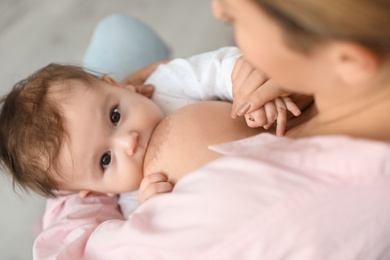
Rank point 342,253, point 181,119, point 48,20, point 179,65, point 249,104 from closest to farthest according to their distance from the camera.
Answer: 1. point 342,253
2. point 249,104
3. point 181,119
4. point 179,65
5. point 48,20

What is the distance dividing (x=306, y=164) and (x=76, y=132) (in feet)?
1.86

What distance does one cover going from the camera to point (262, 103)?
2.51ft

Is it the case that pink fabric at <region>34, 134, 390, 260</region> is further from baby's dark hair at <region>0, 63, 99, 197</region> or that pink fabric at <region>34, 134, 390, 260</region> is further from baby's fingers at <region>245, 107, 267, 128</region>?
baby's dark hair at <region>0, 63, 99, 197</region>

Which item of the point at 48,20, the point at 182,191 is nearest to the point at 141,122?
the point at 182,191

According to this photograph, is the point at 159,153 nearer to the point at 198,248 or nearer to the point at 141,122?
the point at 141,122

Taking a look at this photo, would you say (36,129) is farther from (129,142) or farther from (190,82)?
(190,82)

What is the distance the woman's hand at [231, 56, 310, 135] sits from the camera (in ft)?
2.48

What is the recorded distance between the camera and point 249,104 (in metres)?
0.76

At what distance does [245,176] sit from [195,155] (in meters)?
0.26

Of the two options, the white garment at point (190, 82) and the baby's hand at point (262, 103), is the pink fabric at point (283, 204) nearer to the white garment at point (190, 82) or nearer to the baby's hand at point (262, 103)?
the baby's hand at point (262, 103)

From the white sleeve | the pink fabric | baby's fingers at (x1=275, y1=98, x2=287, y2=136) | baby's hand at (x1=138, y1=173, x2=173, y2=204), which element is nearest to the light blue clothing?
the white sleeve

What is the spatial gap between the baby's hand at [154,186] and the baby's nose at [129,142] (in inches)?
4.0

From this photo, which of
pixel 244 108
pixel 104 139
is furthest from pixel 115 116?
pixel 244 108

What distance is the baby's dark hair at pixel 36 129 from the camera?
2.95ft
